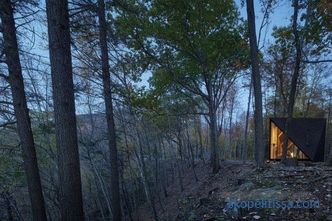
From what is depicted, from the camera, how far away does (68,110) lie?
3.77 meters

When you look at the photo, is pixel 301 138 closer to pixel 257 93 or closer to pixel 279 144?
pixel 279 144

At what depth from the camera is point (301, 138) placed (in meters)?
15.8

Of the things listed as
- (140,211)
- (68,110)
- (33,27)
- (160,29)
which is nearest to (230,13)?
(160,29)

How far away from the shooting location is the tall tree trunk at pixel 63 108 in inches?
146

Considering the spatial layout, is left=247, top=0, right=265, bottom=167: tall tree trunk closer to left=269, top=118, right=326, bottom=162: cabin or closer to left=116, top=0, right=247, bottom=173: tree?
left=116, top=0, right=247, bottom=173: tree

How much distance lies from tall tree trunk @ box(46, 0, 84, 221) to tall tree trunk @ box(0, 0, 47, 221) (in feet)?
6.16

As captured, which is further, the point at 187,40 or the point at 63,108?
→ the point at 187,40

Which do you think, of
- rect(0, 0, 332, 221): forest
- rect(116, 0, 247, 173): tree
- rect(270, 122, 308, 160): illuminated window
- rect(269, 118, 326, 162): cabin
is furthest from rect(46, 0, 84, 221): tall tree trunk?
rect(270, 122, 308, 160): illuminated window

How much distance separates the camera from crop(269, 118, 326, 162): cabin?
605 inches

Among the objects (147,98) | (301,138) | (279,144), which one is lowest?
(279,144)

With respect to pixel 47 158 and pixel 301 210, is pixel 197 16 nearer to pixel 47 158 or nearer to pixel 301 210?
pixel 301 210

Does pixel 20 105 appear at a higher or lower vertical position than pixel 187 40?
lower

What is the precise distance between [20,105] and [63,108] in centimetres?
222

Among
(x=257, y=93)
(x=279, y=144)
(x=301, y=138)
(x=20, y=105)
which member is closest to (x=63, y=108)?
(x=20, y=105)
